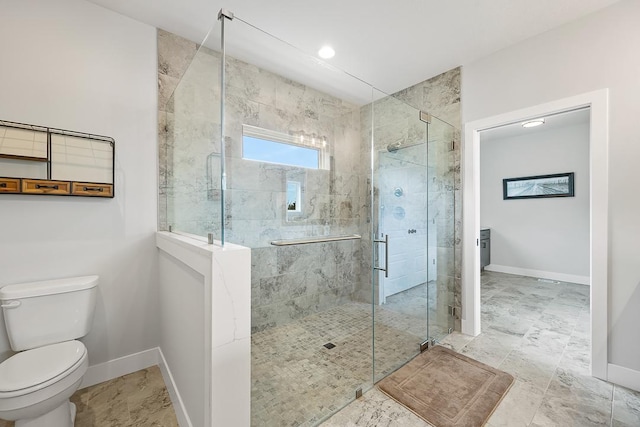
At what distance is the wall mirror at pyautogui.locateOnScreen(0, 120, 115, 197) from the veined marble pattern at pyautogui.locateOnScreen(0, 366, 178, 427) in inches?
54.3

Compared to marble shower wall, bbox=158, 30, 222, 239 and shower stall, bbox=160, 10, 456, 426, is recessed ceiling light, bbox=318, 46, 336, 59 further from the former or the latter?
marble shower wall, bbox=158, 30, 222, 239

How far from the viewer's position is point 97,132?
6.27ft

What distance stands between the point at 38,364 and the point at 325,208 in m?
2.30

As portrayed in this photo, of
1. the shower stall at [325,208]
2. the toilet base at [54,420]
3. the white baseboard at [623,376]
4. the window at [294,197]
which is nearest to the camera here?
the toilet base at [54,420]

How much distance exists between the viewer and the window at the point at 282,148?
248cm

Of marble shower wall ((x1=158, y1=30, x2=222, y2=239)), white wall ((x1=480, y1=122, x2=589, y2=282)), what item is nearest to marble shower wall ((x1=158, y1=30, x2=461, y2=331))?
marble shower wall ((x1=158, y1=30, x2=222, y2=239))

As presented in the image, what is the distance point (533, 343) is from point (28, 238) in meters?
4.09

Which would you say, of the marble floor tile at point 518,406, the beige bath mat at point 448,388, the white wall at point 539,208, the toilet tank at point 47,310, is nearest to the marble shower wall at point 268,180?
the toilet tank at point 47,310

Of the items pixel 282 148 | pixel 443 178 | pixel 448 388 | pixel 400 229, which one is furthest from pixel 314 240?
pixel 448 388

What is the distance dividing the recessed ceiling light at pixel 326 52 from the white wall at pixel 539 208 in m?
3.77

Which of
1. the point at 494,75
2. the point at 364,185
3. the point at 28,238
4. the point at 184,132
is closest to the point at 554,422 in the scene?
the point at 364,185

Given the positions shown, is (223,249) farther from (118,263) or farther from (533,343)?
(533,343)

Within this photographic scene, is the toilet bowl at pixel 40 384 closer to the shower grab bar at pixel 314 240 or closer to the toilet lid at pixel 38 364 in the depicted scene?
the toilet lid at pixel 38 364

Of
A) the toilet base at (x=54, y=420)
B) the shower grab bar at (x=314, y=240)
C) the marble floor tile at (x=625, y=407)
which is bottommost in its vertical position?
the marble floor tile at (x=625, y=407)
